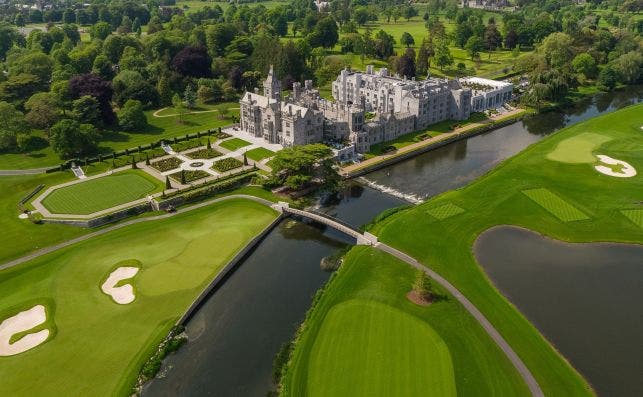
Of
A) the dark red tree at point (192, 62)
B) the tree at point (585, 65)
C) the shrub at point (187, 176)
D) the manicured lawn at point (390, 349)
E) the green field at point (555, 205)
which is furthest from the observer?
the tree at point (585, 65)

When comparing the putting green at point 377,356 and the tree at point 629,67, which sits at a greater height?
the tree at point 629,67

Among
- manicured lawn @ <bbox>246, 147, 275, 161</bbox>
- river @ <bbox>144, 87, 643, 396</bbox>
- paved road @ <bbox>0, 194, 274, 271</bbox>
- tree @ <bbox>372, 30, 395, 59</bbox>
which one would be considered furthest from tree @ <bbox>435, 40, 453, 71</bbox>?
paved road @ <bbox>0, 194, 274, 271</bbox>

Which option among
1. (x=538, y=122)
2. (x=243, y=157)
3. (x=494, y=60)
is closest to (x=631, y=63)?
(x=494, y=60)

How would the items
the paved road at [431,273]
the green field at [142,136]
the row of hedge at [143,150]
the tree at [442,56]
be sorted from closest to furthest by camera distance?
the paved road at [431,273]
the row of hedge at [143,150]
the green field at [142,136]
the tree at [442,56]

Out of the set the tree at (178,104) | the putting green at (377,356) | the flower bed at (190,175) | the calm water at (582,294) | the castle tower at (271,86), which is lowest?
the calm water at (582,294)

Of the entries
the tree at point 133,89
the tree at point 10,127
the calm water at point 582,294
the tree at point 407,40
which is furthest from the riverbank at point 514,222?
the tree at point 407,40

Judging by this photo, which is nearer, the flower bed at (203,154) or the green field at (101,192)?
the green field at (101,192)

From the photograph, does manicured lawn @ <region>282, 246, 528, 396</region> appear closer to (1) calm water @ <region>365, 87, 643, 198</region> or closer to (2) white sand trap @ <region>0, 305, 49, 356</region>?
(2) white sand trap @ <region>0, 305, 49, 356</region>

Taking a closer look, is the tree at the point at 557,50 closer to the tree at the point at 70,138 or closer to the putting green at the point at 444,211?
the putting green at the point at 444,211

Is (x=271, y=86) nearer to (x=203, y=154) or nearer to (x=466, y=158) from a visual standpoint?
(x=203, y=154)
